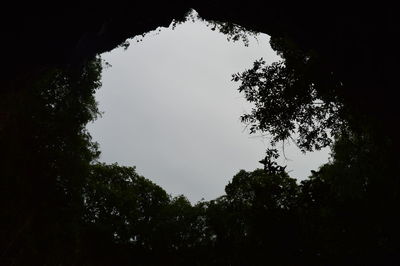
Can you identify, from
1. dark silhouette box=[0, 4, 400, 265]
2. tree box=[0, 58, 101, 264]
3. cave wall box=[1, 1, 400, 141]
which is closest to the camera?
dark silhouette box=[0, 4, 400, 265]

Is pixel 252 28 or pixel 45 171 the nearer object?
pixel 252 28

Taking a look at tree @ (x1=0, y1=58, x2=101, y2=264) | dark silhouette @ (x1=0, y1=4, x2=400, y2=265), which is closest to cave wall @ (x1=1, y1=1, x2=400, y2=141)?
dark silhouette @ (x1=0, y1=4, x2=400, y2=265)

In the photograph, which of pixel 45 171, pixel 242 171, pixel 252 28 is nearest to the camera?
pixel 252 28

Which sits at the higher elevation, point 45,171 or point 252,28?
point 252,28

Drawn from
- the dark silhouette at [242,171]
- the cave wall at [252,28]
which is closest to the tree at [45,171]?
the dark silhouette at [242,171]

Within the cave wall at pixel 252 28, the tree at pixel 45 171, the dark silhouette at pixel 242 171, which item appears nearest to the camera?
the dark silhouette at pixel 242 171

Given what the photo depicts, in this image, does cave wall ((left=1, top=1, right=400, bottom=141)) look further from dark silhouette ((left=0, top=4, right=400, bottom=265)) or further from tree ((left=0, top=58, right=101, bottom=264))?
tree ((left=0, top=58, right=101, bottom=264))

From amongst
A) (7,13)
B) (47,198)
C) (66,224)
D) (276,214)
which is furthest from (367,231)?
(47,198)

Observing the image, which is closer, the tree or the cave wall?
the cave wall

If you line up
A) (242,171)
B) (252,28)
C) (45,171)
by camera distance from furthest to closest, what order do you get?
(242,171) → (45,171) → (252,28)

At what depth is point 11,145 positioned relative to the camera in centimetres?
1845

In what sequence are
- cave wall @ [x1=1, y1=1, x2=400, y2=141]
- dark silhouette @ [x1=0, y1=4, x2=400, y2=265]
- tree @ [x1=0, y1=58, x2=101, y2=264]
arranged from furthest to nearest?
1. tree @ [x1=0, y1=58, x2=101, y2=264]
2. cave wall @ [x1=1, y1=1, x2=400, y2=141]
3. dark silhouette @ [x1=0, y1=4, x2=400, y2=265]

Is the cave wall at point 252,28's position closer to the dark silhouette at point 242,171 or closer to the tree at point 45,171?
the dark silhouette at point 242,171

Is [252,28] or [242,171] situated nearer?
[252,28]
